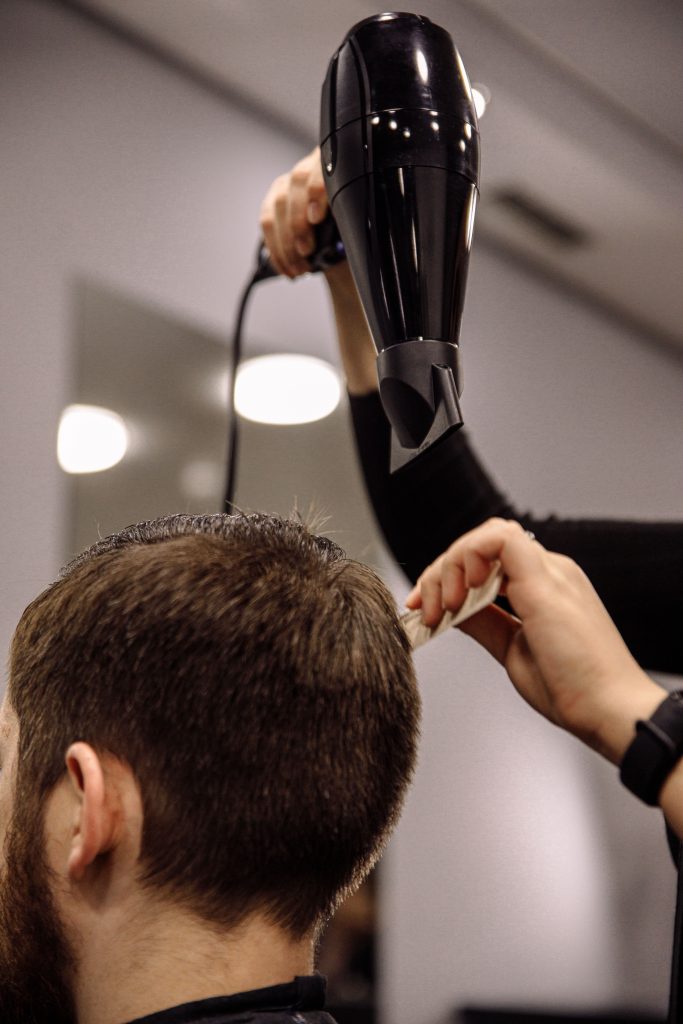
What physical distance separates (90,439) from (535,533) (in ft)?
3.75

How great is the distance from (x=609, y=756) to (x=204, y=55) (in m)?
1.98

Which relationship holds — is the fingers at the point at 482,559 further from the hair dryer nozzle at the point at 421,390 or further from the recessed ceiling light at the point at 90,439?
the recessed ceiling light at the point at 90,439

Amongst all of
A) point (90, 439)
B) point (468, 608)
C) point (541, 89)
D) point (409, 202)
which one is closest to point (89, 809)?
point (468, 608)

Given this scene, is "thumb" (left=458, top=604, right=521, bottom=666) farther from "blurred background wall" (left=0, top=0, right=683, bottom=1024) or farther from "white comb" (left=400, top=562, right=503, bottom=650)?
"blurred background wall" (left=0, top=0, right=683, bottom=1024)

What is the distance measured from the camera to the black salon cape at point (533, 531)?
96cm

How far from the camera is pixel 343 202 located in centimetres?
72

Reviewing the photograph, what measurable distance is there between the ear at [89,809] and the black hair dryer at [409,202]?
285mm

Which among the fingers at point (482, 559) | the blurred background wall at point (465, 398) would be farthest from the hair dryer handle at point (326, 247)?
the blurred background wall at point (465, 398)

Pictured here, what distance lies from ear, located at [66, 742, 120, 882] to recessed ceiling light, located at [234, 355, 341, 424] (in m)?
1.54

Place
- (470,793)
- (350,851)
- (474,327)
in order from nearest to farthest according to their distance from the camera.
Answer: (350,851) < (470,793) < (474,327)

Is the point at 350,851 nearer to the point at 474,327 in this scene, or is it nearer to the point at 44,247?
the point at 44,247

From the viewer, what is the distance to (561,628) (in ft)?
Result: 2.52

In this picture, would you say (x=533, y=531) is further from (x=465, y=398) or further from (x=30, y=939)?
(x=465, y=398)

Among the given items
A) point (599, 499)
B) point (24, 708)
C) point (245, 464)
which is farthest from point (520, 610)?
point (599, 499)
